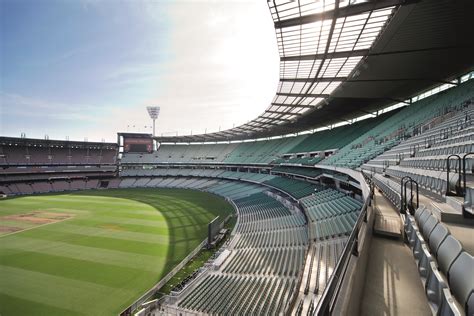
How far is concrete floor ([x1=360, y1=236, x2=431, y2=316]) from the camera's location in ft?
8.94

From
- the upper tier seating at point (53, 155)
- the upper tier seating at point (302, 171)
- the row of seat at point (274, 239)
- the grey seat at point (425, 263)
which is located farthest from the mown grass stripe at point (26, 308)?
the upper tier seating at point (53, 155)

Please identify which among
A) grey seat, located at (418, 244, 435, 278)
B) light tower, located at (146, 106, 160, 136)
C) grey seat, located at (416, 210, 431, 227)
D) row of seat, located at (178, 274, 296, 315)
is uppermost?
light tower, located at (146, 106, 160, 136)

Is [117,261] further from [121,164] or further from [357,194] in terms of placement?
[121,164]

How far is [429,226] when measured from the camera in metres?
3.77

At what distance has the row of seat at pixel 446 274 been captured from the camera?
75.8 inches

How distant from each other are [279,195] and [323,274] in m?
23.4

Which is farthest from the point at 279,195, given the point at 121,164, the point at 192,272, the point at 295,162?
the point at 121,164

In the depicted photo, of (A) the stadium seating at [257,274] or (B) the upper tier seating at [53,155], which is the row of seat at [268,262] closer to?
(A) the stadium seating at [257,274]

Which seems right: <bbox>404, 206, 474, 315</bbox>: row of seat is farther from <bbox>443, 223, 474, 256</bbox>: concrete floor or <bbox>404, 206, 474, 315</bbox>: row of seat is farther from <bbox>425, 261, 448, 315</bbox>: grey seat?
<bbox>443, 223, 474, 256</bbox>: concrete floor

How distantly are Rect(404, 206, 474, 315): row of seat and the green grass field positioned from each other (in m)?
12.8

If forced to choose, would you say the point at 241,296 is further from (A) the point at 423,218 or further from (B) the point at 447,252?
(B) the point at 447,252

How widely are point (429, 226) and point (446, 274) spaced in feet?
4.83

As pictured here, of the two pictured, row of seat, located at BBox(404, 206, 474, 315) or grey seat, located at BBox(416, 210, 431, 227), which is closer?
row of seat, located at BBox(404, 206, 474, 315)

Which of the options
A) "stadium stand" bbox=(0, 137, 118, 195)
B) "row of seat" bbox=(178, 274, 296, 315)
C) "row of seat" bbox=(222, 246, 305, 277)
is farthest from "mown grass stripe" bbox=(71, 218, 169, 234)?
"stadium stand" bbox=(0, 137, 118, 195)
